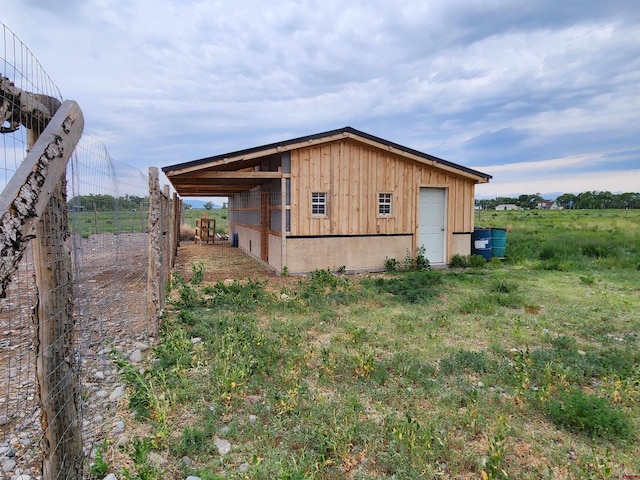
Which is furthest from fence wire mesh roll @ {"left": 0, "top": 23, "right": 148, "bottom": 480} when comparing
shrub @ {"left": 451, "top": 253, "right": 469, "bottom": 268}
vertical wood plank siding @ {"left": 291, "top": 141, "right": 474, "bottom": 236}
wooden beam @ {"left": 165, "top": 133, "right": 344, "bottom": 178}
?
shrub @ {"left": 451, "top": 253, "right": 469, "bottom": 268}

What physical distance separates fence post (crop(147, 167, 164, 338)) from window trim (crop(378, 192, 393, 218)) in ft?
23.0

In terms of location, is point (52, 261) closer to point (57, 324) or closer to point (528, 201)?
point (57, 324)

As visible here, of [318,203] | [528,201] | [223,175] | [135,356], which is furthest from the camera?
[528,201]

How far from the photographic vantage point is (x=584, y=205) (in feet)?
251

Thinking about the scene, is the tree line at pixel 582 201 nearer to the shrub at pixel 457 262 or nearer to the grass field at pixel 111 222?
the shrub at pixel 457 262

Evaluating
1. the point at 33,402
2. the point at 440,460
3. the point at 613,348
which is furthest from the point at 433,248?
the point at 33,402

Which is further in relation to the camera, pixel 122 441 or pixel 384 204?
pixel 384 204

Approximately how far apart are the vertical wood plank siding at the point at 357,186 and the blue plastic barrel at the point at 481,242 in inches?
50.5

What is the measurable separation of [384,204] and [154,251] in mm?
7386

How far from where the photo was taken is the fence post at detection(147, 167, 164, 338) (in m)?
5.51

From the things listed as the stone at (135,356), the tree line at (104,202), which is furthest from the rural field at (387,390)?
the tree line at (104,202)

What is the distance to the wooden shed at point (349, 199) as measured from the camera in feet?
33.9

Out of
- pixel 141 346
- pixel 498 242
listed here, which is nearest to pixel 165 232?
pixel 141 346

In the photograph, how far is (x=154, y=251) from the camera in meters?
5.67
